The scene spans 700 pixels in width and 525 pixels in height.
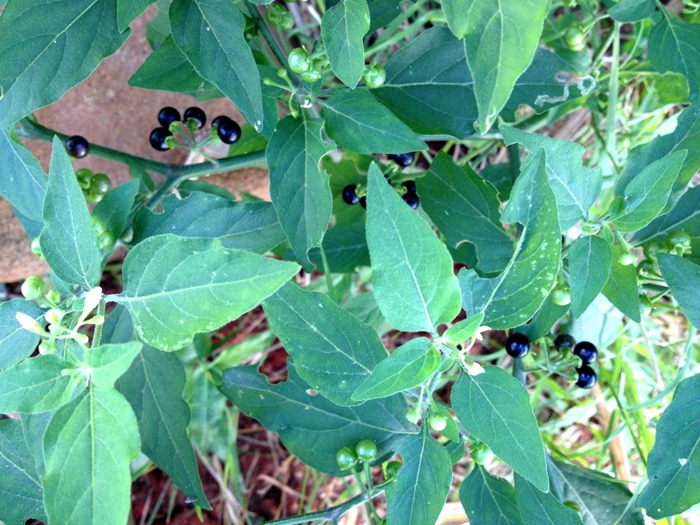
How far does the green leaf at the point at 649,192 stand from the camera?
3.25ft

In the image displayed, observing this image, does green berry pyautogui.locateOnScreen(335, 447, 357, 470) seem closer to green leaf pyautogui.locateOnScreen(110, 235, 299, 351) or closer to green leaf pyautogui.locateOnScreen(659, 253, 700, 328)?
green leaf pyautogui.locateOnScreen(110, 235, 299, 351)

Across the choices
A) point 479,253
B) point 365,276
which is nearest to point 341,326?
point 479,253

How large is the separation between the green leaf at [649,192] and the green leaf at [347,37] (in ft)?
1.44

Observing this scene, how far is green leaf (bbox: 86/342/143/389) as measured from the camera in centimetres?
80

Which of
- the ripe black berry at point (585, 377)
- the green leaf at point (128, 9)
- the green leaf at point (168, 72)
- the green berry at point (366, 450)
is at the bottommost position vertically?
the ripe black berry at point (585, 377)

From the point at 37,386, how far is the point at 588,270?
77 cm

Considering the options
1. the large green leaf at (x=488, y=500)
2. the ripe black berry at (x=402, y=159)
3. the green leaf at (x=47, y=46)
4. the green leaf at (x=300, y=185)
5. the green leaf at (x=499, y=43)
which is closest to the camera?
the green leaf at (x=499, y=43)

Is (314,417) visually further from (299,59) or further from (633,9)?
(633,9)

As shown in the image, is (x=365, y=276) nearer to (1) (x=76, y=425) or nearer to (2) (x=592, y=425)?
(2) (x=592, y=425)

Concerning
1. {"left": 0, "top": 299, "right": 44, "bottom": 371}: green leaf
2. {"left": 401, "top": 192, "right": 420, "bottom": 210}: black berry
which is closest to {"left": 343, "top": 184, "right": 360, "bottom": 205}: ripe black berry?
{"left": 401, "top": 192, "right": 420, "bottom": 210}: black berry

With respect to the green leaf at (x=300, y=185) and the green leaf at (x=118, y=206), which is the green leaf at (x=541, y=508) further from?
the green leaf at (x=118, y=206)

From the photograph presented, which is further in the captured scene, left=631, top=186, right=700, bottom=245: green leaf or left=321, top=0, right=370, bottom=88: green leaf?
left=631, top=186, right=700, bottom=245: green leaf

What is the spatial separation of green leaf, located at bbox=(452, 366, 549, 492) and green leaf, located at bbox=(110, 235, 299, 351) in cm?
34

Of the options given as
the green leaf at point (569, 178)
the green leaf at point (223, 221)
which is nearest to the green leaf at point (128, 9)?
the green leaf at point (223, 221)
